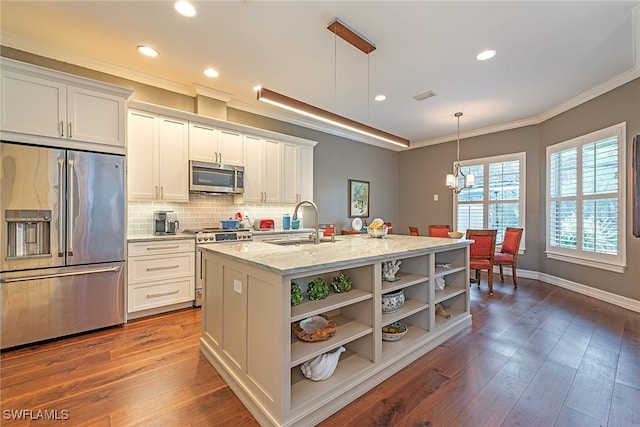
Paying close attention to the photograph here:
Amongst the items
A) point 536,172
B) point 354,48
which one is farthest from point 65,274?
point 536,172

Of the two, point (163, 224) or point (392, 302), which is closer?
point (392, 302)

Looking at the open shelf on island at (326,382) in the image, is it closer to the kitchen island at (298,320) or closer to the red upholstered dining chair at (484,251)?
the kitchen island at (298,320)

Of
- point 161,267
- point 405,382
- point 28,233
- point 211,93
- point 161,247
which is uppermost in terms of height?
point 211,93

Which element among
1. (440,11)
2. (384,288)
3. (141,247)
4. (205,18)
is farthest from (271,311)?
(440,11)

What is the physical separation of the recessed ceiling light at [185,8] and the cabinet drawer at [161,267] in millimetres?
2481

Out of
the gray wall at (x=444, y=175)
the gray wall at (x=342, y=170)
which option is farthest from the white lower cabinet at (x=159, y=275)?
the gray wall at (x=444, y=175)

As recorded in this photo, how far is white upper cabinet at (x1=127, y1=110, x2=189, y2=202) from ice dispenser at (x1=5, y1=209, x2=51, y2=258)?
0.86m

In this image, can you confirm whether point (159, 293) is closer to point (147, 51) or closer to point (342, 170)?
point (147, 51)

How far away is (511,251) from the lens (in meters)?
4.54

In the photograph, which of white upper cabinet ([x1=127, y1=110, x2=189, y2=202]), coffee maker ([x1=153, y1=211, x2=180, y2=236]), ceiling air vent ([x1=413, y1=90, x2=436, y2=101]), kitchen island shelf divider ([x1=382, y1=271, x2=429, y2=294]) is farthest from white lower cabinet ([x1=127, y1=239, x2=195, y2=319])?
ceiling air vent ([x1=413, y1=90, x2=436, y2=101])

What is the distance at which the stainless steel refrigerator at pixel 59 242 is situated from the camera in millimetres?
2361

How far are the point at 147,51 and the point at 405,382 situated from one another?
3978mm

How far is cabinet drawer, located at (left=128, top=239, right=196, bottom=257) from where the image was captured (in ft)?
9.95

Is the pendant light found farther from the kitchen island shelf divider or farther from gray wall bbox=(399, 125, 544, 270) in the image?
gray wall bbox=(399, 125, 544, 270)
